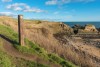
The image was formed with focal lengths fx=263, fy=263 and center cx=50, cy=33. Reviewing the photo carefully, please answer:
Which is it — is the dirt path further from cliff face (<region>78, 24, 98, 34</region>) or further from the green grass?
cliff face (<region>78, 24, 98, 34</region>)

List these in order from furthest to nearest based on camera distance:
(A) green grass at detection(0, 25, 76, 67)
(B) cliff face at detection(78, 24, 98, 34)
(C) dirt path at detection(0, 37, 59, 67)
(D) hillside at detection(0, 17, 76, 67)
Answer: (B) cliff face at detection(78, 24, 98, 34)
(A) green grass at detection(0, 25, 76, 67)
(C) dirt path at detection(0, 37, 59, 67)
(D) hillside at detection(0, 17, 76, 67)

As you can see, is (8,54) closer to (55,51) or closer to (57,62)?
(57,62)

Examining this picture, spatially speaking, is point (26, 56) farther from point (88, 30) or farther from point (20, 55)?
point (88, 30)

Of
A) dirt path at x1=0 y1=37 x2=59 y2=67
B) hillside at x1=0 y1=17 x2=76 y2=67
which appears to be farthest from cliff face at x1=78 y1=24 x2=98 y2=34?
dirt path at x1=0 y1=37 x2=59 y2=67

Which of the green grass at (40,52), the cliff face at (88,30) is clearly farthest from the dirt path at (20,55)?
the cliff face at (88,30)

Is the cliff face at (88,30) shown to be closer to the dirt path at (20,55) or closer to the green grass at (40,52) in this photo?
the green grass at (40,52)

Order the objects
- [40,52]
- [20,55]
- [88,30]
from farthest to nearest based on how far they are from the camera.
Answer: [88,30] → [40,52] → [20,55]

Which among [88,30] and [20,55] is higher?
[20,55]

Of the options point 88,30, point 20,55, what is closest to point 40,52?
point 20,55

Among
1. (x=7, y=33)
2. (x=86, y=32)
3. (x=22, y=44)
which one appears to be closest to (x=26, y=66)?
(x=22, y=44)

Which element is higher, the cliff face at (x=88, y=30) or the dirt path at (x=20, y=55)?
the dirt path at (x=20, y=55)

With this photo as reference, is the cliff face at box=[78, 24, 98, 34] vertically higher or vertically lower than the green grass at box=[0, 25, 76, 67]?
lower

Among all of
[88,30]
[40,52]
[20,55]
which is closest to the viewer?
[20,55]

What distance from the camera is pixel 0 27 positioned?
26.2 metres
